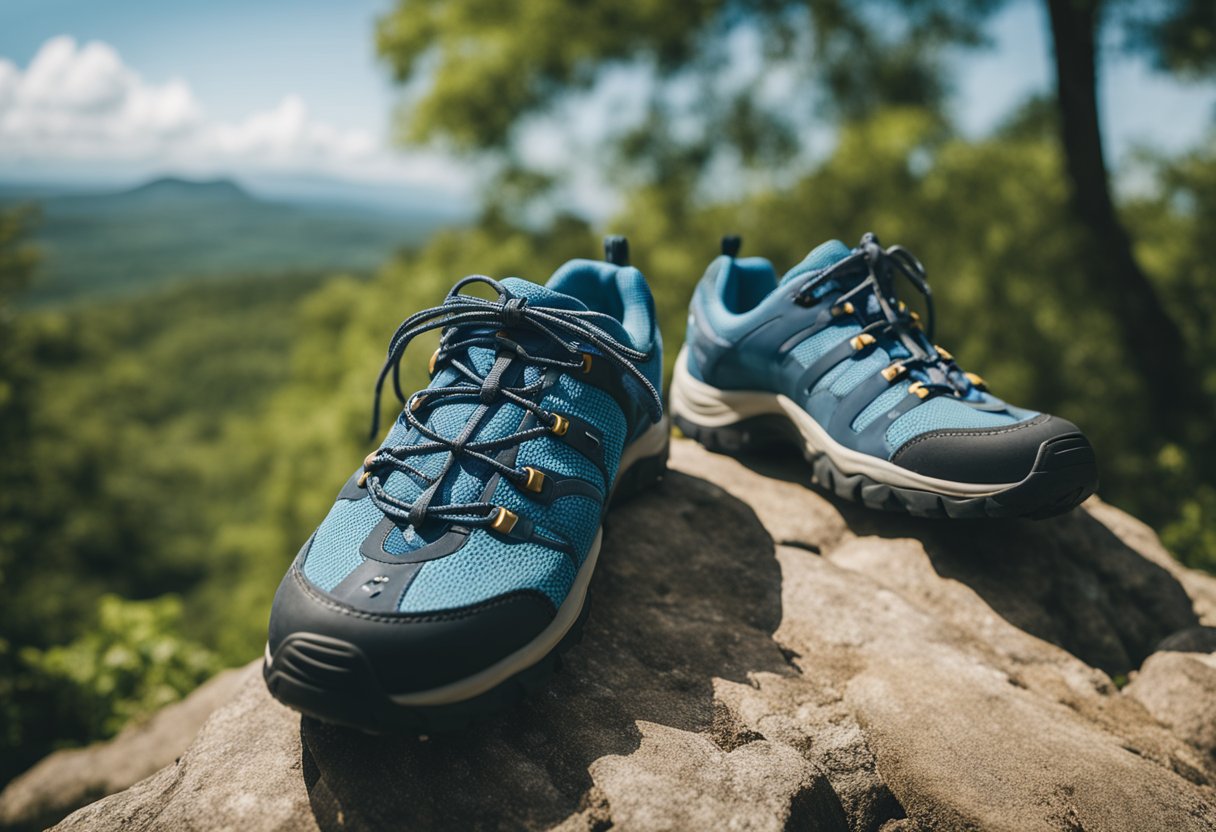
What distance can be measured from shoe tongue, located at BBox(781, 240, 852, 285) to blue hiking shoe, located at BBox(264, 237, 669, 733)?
28.1 inches

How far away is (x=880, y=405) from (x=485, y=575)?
57.6 inches

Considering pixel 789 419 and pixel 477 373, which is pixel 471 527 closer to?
pixel 477 373

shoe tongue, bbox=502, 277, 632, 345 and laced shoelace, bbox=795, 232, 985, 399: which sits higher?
laced shoelace, bbox=795, 232, 985, 399

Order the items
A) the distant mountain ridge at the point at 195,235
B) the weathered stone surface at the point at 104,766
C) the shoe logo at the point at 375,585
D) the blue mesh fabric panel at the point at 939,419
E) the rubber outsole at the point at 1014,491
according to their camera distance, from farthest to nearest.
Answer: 1. the distant mountain ridge at the point at 195,235
2. the weathered stone surface at the point at 104,766
3. the blue mesh fabric panel at the point at 939,419
4. the rubber outsole at the point at 1014,491
5. the shoe logo at the point at 375,585

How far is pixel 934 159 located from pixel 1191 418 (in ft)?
14.7

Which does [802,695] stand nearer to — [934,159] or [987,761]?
[987,761]

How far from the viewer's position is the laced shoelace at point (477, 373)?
5.42 ft

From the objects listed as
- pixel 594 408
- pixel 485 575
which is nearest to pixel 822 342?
pixel 594 408

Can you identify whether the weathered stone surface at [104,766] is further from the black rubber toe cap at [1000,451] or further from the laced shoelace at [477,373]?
the black rubber toe cap at [1000,451]

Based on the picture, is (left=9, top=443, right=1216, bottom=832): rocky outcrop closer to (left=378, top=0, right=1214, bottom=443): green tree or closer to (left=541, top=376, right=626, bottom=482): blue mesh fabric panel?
(left=541, top=376, right=626, bottom=482): blue mesh fabric panel

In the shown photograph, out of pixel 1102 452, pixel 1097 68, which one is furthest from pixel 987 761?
pixel 1102 452

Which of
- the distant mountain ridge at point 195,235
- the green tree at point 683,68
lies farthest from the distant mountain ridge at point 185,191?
the green tree at point 683,68

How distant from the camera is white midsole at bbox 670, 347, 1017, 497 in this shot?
217cm

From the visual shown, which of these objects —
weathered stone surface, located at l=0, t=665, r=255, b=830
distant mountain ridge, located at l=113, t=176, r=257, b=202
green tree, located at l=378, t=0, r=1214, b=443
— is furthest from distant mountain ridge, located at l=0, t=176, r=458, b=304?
weathered stone surface, located at l=0, t=665, r=255, b=830
